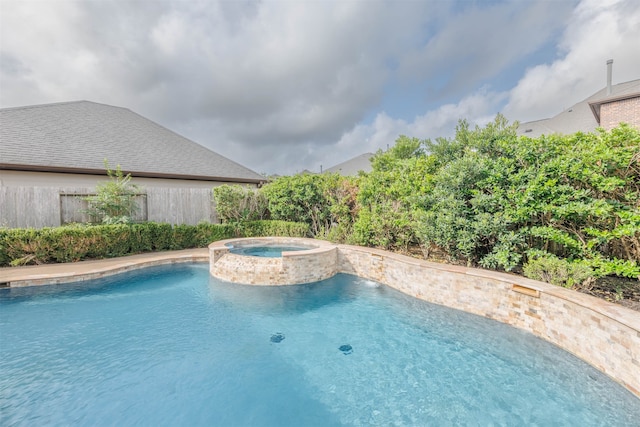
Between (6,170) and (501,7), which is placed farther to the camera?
(6,170)

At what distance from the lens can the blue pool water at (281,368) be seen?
3.36 meters

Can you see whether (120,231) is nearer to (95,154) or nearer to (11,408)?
(95,154)

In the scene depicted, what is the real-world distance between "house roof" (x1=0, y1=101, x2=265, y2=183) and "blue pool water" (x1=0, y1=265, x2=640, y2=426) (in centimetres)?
700

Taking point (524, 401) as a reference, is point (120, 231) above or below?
above

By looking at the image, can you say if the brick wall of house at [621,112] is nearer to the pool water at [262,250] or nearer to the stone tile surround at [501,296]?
the stone tile surround at [501,296]

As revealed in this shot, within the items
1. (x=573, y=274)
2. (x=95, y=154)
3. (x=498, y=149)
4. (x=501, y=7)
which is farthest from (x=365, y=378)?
(x=95, y=154)

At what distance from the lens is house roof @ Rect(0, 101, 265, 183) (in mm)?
11023

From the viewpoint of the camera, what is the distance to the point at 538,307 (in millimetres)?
4973

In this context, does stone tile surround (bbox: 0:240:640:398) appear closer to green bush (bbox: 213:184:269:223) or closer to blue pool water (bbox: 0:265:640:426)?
blue pool water (bbox: 0:265:640:426)

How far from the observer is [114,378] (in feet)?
13.1

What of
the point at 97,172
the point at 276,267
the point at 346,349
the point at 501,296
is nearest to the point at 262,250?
the point at 276,267

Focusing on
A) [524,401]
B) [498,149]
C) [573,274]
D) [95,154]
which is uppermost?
[95,154]

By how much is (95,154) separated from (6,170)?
294cm

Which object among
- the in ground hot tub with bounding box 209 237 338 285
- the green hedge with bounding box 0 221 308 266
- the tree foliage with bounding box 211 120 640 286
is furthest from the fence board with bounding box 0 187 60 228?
the tree foliage with bounding box 211 120 640 286
